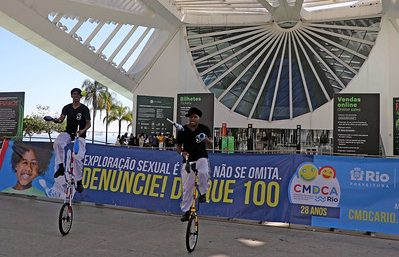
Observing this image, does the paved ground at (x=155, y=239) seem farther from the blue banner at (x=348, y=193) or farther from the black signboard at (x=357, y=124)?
the black signboard at (x=357, y=124)

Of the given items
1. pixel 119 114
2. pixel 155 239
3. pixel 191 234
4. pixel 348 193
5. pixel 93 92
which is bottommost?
pixel 155 239

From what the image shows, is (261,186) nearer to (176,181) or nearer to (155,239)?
(176,181)

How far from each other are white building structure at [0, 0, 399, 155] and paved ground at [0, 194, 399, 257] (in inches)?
727

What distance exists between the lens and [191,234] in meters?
6.18

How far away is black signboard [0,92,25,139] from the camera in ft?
51.4

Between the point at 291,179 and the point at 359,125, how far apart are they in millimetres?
9616

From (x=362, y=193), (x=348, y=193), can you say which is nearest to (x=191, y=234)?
(x=348, y=193)

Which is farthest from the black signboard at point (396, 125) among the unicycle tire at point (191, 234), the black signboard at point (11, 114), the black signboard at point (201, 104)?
the unicycle tire at point (191, 234)

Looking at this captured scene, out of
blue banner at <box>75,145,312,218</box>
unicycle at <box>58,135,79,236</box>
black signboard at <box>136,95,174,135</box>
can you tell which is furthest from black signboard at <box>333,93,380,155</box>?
unicycle at <box>58,135,79,236</box>

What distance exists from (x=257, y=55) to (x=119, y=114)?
153 ft

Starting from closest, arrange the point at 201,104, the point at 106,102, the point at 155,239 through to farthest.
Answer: the point at 155,239, the point at 201,104, the point at 106,102

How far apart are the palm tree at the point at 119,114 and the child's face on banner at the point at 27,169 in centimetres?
6178

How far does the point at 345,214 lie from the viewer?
789cm

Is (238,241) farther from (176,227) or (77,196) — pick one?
(77,196)
